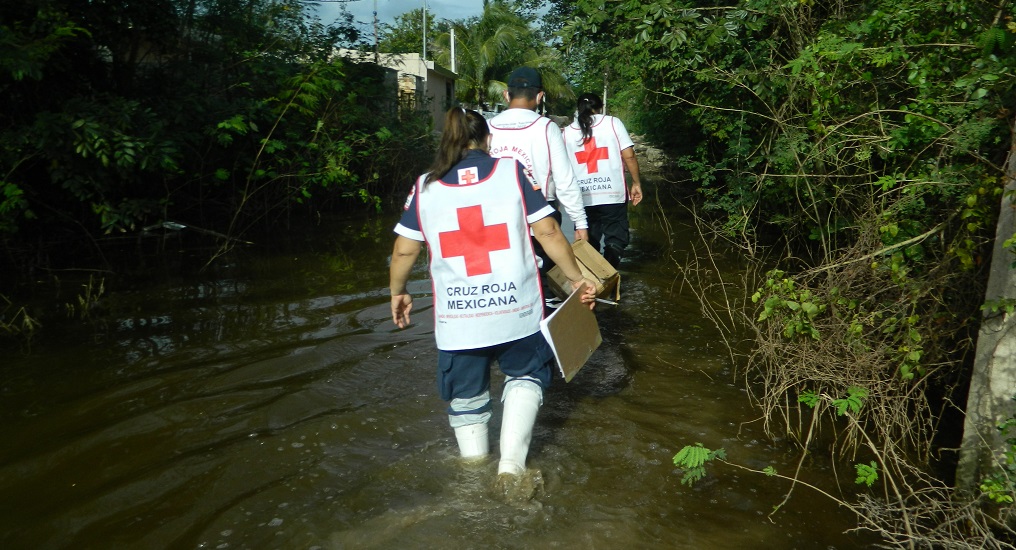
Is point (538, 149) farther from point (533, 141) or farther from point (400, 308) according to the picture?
point (400, 308)

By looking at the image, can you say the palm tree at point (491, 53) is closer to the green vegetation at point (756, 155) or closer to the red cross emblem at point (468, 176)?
the green vegetation at point (756, 155)

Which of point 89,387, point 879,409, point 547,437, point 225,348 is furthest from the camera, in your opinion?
point 225,348

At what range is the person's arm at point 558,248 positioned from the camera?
3766 mm

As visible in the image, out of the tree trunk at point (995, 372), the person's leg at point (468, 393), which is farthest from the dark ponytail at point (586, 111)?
the tree trunk at point (995, 372)

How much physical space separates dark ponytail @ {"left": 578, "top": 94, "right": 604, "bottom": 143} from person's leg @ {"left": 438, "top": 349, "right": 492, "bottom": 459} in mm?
3088

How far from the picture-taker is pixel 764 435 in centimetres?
457

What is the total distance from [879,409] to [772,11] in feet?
12.8

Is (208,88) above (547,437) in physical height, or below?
above

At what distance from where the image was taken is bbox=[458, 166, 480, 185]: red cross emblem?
11.9ft

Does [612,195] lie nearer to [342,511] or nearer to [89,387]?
[342,511]

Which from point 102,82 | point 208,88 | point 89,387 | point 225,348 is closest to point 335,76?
point 208,88

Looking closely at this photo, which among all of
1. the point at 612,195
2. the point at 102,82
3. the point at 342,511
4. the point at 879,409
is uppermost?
the point at 102,82

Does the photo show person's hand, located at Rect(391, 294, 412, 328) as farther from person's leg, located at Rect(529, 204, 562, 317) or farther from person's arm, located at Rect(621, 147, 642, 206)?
person's arm, located at Rect(621, 147, 642, 206)

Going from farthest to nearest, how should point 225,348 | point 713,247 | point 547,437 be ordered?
1. point 713,247
2. point 225,348
3. point 547,437
